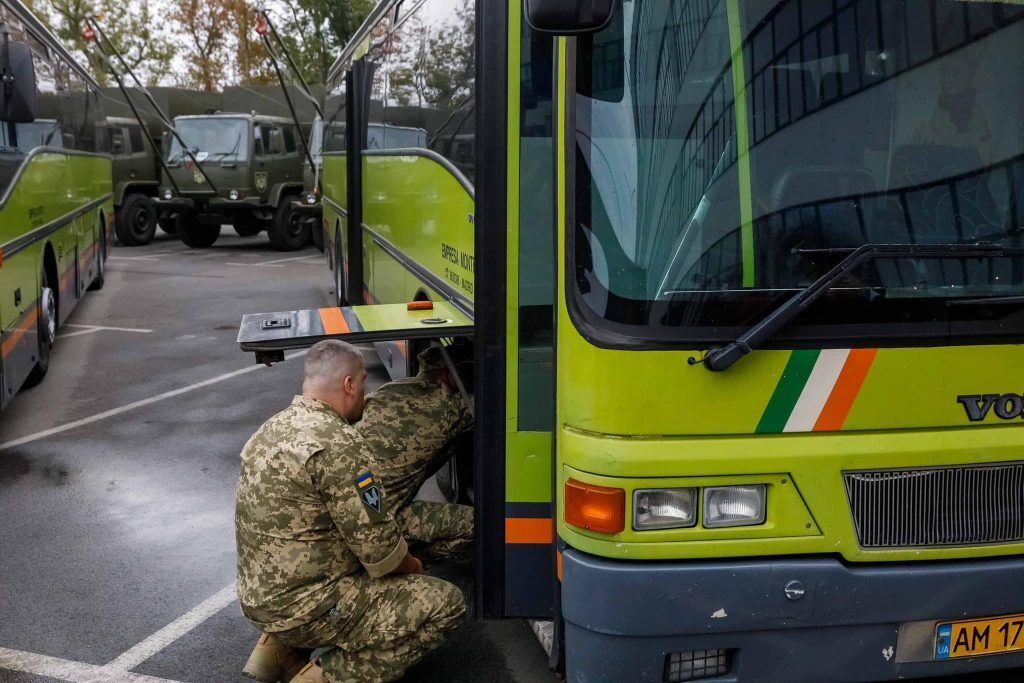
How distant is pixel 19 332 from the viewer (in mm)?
7777

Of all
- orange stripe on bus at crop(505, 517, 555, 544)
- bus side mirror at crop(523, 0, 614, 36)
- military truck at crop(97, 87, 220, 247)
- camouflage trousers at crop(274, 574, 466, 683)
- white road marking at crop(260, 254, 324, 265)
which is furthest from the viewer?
military truck at crop(97, 87, 220, 247)

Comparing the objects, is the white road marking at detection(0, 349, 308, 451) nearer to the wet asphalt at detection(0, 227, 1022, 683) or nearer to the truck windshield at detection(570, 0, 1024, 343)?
the wet asphalt at detection(0, 227, 1022, 683)

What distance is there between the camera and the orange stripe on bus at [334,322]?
4172mm

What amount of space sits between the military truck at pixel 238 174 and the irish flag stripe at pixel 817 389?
64.6 ft

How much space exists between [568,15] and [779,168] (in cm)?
75

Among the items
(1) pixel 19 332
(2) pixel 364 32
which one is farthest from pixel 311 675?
(2) pixel 364 32

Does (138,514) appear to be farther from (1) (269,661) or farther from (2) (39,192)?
(2) (39,192)

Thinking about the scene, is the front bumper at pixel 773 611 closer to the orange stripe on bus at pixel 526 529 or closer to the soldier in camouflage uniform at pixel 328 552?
the orange stripe on bus at pixel 526 529

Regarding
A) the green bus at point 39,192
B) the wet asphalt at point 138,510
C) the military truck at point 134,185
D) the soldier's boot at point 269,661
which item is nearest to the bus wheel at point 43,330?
the green bus at point 39,192

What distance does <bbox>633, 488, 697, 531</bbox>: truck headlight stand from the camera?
3.05 meters

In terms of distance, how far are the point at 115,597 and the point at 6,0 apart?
546cm

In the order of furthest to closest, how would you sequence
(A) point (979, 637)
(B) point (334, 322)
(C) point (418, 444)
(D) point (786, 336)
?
(C) point (418, 444) → (B) point (334, 322) → (A) point (979, 637) → (D) point (786, 336)

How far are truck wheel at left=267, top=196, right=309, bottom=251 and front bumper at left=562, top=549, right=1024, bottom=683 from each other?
20.3 m

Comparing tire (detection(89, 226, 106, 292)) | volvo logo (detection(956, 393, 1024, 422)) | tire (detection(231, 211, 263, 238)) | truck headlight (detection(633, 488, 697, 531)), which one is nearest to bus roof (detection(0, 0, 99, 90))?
tire (detection(89, 226, 106, 292))
